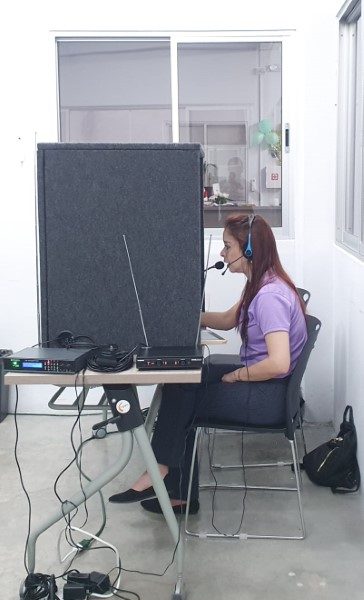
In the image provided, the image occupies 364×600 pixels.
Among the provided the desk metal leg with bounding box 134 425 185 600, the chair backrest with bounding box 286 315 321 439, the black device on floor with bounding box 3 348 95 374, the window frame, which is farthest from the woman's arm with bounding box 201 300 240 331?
the window frame

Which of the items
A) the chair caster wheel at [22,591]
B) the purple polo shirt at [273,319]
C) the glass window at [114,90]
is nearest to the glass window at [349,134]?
the purple polo shirt at [273,319]

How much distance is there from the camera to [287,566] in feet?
7.61

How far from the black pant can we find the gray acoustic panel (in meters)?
0.34

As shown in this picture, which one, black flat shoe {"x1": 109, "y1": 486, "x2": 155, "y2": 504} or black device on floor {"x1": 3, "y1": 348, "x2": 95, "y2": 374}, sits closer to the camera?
black device on floor {"x1": 3, "y1": 348, "x2": 95, "y2": 374}

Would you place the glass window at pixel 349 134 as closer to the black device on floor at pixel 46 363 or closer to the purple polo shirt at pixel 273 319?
the purple polo shirt at pixel 273 319

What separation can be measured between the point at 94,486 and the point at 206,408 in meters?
0.54

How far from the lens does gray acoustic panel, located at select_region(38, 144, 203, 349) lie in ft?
6.97

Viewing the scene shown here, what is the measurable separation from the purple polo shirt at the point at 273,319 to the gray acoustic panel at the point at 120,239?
1.10ft

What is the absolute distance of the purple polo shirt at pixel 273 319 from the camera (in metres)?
2.39

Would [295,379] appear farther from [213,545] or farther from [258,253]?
[213,545]

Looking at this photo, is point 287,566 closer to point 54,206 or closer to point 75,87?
point 54,206

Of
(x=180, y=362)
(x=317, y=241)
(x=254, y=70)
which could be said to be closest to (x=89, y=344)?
(x=180, y=362)

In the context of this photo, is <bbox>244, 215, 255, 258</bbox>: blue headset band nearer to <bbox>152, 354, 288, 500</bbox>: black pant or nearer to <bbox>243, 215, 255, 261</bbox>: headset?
<bbox>243, 215, 255, 261</bbox>: headset

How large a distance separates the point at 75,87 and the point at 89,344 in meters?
5.55
